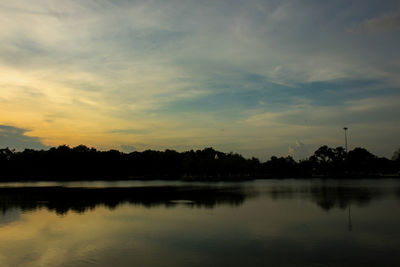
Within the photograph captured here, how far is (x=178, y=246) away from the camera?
1548cm

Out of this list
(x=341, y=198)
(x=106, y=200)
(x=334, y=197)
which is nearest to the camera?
(x=341, y=198)

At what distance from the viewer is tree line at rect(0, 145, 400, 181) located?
118062 millimetres

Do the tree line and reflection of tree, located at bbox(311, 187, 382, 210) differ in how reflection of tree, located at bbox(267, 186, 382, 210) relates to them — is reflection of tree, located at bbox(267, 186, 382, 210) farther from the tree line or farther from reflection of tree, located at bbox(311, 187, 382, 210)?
the tree line

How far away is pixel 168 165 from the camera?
130875 mm

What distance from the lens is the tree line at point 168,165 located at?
11806 cm

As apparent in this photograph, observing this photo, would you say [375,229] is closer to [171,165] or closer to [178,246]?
[178,246]

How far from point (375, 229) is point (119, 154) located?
124 meters

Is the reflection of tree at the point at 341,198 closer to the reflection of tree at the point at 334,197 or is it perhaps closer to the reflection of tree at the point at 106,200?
the reflection of tree at the point at 334,197

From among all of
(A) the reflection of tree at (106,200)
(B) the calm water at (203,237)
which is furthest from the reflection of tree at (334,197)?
(A) the reflection of tree at (106,200)

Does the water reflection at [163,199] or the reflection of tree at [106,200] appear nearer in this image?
the water reflection at [163,199]

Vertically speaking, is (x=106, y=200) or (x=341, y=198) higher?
(x=341, y=198)

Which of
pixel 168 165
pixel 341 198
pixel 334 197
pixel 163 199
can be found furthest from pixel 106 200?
pixel 168 165

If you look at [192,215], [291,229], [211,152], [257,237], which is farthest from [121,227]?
[211,152]

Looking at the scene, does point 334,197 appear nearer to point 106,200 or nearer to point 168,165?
point 106,200
